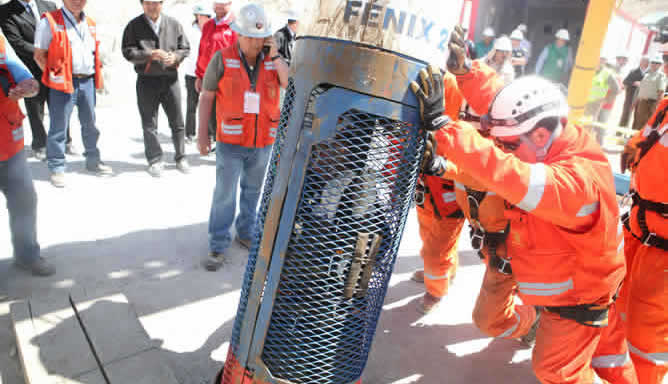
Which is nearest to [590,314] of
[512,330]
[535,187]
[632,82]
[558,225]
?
[558,225]

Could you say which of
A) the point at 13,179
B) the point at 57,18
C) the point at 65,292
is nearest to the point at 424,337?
the point at 65,292

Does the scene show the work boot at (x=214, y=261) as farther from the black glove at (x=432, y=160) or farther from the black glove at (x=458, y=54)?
the black glove at (x=458, y=54)

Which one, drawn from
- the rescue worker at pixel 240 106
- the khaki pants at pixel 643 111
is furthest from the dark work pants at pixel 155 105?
the khaki pants at pixel 643 111

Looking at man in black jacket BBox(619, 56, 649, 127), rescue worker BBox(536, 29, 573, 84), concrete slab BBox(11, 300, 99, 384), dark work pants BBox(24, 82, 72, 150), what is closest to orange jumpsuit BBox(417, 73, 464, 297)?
concrete slab BBox(11, 300, 99, 384)

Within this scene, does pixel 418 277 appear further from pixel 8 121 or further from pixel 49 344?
pixel 8 121

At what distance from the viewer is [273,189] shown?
1.66 meters

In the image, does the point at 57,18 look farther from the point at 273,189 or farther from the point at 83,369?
the point at 273,189

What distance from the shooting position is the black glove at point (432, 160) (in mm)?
1871

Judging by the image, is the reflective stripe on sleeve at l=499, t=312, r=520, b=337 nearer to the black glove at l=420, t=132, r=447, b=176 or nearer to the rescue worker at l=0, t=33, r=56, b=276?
the black glove at l=420, t=132, r=447, b=176

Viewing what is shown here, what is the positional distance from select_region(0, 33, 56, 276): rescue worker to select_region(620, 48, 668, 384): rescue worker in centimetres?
389

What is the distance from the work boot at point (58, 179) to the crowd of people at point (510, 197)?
105 centimetres

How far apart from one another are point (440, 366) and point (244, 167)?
222cm

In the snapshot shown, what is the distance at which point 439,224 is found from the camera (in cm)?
332

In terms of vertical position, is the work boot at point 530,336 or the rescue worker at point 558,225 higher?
the rescue worker at point 558,225
